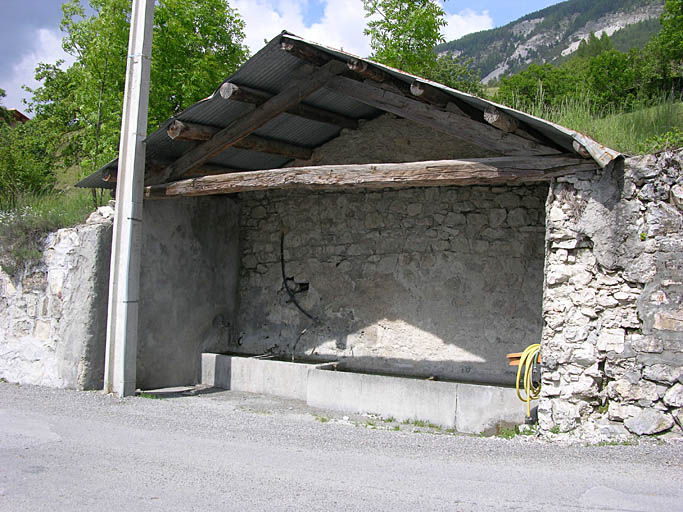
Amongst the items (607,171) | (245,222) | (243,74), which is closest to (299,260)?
(245,222)

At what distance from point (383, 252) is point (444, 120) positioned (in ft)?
8.50

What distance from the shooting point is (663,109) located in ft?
22.9

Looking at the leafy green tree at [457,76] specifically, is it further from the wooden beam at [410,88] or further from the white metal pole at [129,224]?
the wooden beam at [410,88]

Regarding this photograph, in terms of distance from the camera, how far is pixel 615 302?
504 cm

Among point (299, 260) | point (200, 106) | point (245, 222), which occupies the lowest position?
point (299, 260)

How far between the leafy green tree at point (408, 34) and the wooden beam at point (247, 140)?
5.22 meters

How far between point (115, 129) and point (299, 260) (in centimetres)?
548

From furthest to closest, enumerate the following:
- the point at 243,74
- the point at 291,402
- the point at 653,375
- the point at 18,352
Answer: the point at 18,352 → the point at 291,402 → the point at 243,74 → the point at 653,375

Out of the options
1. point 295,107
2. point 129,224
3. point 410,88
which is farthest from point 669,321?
point 129,224

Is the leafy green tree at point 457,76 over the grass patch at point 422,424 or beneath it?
over

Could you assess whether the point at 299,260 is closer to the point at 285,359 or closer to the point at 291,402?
the point at 285,359

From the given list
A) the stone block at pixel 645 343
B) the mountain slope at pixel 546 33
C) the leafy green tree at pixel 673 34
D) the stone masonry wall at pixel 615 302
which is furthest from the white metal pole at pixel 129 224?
the mountain slope at pixel 546 33

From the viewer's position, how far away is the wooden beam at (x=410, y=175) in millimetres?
5367

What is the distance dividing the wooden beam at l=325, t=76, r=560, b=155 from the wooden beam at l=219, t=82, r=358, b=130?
63 cm
